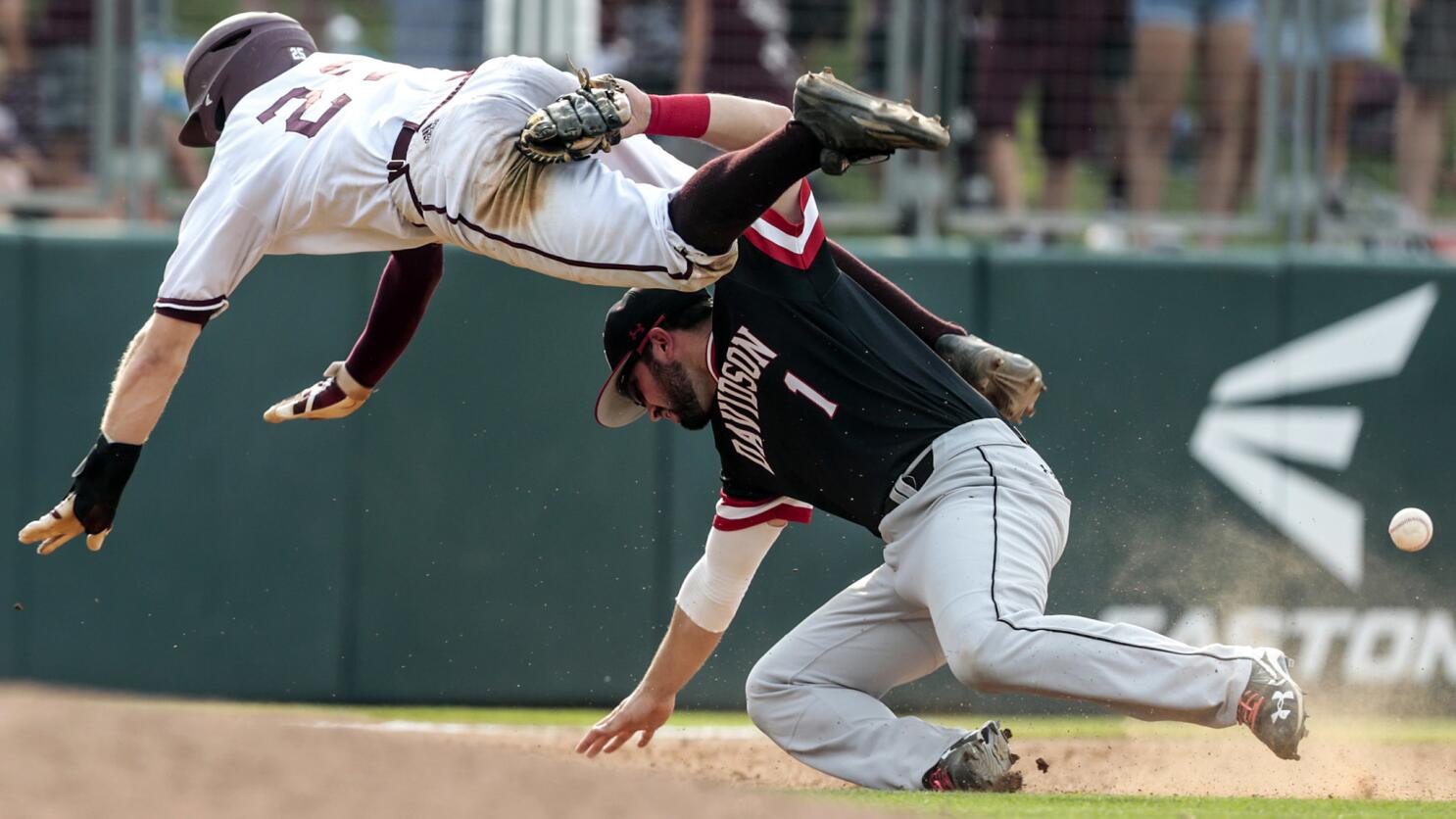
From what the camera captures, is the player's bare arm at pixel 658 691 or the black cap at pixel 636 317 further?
the player's bare arm at pixel 658 691

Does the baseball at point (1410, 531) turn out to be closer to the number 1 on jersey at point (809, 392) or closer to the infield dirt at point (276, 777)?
the number 1 on jersey at point (809, 392)

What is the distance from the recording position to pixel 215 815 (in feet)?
11.2

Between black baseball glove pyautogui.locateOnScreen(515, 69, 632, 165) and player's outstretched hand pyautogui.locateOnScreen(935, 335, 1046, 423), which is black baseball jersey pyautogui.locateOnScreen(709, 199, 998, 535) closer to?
player's outstretched hand pyautogui.locateOnScreen(935, 335, 1046, 423)

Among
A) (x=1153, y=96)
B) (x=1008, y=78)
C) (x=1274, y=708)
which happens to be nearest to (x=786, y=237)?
(x=1274, y=708)

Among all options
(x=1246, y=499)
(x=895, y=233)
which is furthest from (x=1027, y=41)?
(x=1246, y=499)

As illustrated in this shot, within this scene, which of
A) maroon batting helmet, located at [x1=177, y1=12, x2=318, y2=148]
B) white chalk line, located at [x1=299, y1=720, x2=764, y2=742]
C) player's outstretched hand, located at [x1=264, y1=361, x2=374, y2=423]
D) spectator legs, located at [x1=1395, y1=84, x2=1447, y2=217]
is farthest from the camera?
spectator legs, located at [x1=1395, y1=84, x2=1447, y2=217]

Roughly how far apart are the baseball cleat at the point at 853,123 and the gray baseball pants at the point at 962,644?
3.38 ft

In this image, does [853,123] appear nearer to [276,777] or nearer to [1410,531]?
[276,777]

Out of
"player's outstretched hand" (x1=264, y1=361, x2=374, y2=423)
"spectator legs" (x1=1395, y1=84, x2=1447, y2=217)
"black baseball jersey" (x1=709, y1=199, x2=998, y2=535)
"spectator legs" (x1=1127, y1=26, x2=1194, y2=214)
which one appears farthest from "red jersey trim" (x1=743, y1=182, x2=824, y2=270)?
"spectator legs" (x1=1395, y1=84, x2=1447, y2=217)

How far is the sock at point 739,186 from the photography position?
4309 millimetres

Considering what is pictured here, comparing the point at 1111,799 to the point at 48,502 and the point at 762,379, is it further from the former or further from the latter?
the point at 48,502

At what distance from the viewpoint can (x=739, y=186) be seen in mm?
4348

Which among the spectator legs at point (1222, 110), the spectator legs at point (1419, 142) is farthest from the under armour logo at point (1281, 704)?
the spectator legs at point (1419, 142)

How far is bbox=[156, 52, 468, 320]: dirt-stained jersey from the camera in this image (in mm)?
4715
